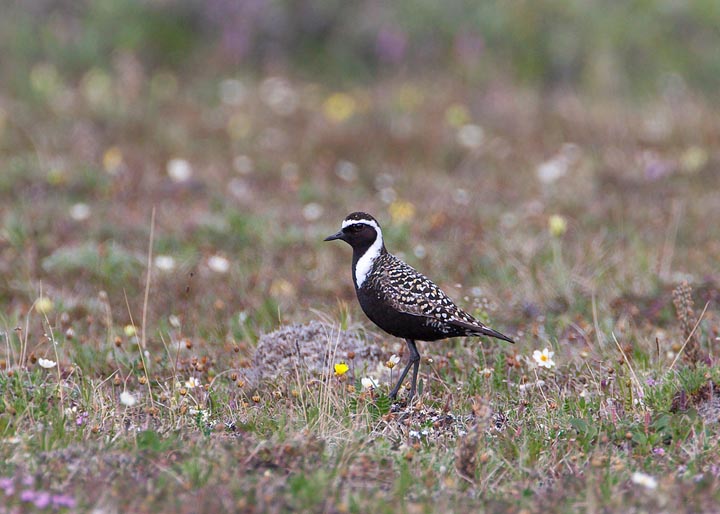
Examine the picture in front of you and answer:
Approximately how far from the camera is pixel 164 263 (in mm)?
7289

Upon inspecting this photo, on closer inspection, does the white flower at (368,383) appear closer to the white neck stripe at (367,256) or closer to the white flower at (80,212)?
the white neck stripe at (367,256)

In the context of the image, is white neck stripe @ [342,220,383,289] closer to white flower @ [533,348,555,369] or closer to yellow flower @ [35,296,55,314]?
white flower @ [533,348,555,369]

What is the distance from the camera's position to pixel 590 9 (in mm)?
13328

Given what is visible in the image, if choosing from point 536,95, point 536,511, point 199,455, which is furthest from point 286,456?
point 536,95

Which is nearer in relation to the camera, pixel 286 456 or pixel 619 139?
pixel 286 456

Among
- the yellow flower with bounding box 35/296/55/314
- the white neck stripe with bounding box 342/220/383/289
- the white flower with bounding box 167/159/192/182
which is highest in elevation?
the white neck stripe with bounding box 342/220/383/289

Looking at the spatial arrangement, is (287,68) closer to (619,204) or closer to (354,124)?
(354,124)

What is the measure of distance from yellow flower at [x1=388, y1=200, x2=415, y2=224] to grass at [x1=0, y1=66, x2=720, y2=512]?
0.03m

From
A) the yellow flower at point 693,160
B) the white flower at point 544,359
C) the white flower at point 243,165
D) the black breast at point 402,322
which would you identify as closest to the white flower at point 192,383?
the black breast at point 402,322

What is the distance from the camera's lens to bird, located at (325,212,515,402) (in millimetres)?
5078

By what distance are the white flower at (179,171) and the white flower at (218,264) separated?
7.52 feet

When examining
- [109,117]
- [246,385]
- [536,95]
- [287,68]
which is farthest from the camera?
[287,68]

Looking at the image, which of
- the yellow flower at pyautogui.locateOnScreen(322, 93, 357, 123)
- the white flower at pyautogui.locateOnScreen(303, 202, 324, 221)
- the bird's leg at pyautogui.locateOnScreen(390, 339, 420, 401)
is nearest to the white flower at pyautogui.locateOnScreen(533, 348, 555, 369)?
the bird's leg at pyautogui.locateOnScreen(390, 339, 420, 401)

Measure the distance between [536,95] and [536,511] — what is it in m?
8.95
